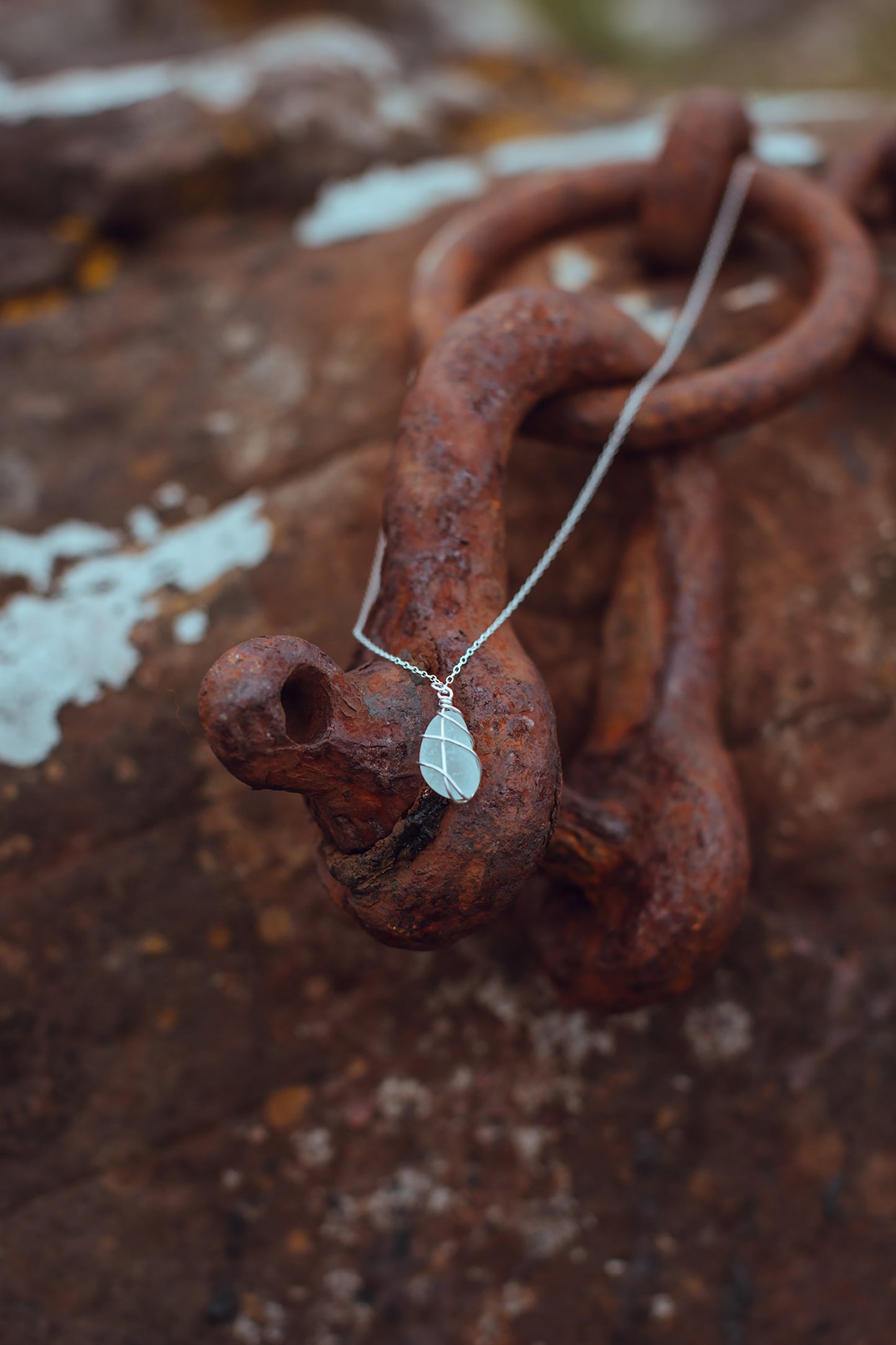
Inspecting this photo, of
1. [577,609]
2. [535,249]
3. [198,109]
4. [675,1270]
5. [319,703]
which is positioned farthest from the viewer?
[198,109]

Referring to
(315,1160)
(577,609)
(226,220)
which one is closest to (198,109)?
(226,220)

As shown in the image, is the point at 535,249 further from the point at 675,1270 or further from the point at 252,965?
the point at 675,1270

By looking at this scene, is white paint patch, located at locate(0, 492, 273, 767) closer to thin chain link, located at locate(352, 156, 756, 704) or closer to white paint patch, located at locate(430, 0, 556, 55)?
thin chain link, located at locate(352, 156, 756, 704)

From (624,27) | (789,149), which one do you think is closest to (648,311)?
(789,149)

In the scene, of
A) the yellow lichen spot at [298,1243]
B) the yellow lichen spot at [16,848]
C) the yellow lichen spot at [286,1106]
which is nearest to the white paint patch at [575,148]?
the yellow lichen spot at [16,848]

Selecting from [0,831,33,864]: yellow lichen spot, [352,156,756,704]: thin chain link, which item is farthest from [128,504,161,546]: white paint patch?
[0,831,33,864]: yellow lichen spot

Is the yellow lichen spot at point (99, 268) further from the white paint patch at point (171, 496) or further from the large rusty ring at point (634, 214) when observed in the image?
the large rusty ring at point (634, 214)

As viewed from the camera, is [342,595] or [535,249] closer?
[342,595]
